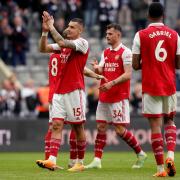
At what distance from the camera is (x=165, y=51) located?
48.4 ft

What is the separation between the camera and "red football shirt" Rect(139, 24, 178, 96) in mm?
14688

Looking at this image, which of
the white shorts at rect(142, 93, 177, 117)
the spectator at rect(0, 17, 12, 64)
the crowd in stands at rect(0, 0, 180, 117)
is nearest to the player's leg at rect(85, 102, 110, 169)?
the white shorts at rect(142, 93, 177, 117)

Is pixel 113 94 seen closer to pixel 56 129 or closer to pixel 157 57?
pixel 56 129

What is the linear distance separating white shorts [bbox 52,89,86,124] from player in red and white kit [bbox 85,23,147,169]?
92 centimetres

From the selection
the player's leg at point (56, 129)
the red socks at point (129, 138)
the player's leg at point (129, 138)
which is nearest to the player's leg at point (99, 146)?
the player's leg at point (129, 138)

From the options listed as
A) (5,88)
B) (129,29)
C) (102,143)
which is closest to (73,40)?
(102,143)

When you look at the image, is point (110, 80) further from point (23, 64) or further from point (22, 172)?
point (23, 64)

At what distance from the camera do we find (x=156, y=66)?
14758mm

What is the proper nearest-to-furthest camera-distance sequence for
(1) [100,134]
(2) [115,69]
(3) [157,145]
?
(3) [157,145] < (2) [115,69] < (1) [100,134]

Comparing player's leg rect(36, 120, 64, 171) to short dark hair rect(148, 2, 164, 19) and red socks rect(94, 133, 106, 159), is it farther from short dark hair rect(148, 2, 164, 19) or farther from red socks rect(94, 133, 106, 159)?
short dark hair rect(148, 2, 164, 19)

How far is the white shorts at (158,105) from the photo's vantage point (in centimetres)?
1473

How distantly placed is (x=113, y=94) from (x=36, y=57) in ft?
45.7

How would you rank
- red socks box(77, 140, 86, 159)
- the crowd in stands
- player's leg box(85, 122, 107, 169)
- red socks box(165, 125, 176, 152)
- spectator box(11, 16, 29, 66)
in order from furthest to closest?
spectator box(11, 16, 29, 66) → the crowd in stands → player's leg box(85, 122, 107, 169) → red socks box(77, 140, 86, 159) → red socks box(165, 125, 176, 152)

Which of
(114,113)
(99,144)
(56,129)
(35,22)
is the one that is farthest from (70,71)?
(35,22)
